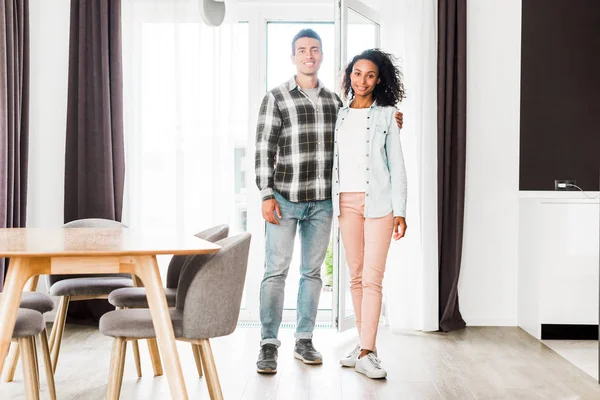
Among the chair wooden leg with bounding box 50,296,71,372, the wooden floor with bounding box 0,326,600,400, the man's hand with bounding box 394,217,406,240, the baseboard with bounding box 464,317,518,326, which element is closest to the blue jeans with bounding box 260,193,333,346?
the wooden floor with bounding box 0,326,600,400

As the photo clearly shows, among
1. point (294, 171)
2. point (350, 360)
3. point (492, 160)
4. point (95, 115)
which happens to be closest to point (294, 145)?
point (294, 171)

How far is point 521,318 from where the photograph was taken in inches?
167

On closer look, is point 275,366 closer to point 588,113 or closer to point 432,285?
point 432,285

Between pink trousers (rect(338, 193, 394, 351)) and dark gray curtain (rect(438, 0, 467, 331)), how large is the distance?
119 centimetres

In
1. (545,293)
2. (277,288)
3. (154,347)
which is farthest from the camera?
(545,293)

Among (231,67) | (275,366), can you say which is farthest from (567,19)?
(275,366)

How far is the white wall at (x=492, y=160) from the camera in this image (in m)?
4.35

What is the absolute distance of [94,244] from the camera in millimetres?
2201

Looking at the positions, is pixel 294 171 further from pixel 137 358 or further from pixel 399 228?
pixel 137 358

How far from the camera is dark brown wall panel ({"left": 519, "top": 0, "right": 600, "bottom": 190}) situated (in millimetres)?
4344

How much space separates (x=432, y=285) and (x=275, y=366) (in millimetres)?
1438

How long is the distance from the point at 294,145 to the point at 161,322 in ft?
4.52

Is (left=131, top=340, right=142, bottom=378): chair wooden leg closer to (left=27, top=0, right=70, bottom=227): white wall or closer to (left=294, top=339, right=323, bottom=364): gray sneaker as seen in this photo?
(left=294, top=339, right=323, bottom=364): gray sneaker

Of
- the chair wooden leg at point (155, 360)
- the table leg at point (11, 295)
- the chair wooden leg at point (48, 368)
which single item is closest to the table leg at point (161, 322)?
the table leg at point (11, 295)
